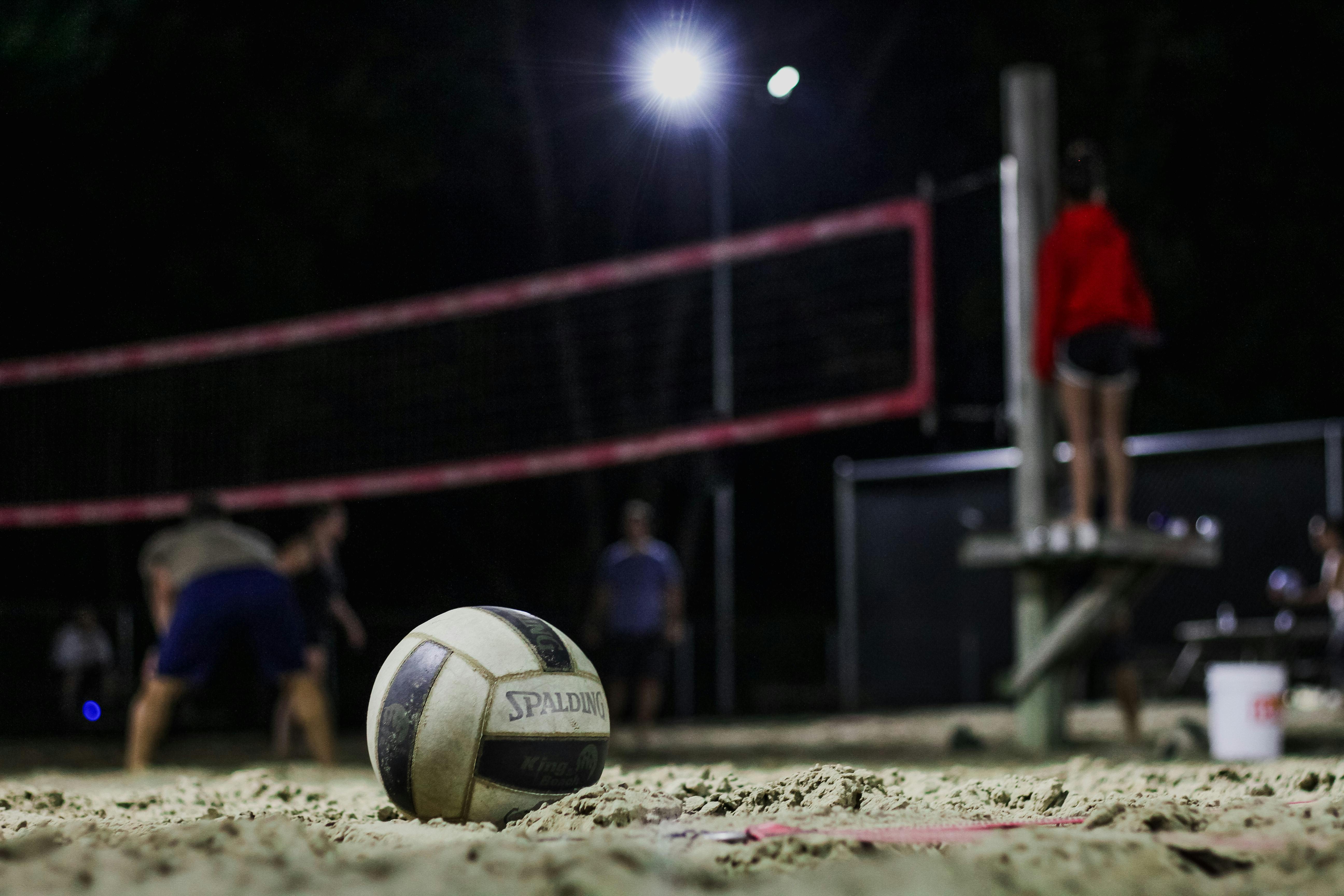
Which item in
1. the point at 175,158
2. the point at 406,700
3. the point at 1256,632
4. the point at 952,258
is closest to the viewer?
the point at 406,700

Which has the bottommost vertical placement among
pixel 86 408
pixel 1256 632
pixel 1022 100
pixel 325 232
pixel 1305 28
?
pixel 1256 632

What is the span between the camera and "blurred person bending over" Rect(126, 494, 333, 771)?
254 inches

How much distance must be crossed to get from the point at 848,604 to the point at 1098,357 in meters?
9.24

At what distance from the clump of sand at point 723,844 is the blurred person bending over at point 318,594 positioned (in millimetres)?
4575

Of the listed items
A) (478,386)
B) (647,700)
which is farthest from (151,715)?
(478,386)

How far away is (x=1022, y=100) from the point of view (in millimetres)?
7871

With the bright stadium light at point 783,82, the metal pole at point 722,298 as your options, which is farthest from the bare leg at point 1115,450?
the metal pole at point 722,298

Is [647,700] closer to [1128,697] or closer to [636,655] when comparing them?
[636,655]

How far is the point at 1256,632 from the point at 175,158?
12.8m

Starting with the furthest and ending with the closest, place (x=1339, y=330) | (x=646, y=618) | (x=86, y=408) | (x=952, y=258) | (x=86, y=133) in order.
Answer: (x=952, y=258)
(x=1339, y=330)
(x=86, y=133)
(x=86, y=408)
(x=646, y=618)

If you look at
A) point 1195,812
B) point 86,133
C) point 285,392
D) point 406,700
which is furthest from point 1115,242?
point 86,133

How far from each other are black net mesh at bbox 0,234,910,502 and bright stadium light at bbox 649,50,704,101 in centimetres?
265

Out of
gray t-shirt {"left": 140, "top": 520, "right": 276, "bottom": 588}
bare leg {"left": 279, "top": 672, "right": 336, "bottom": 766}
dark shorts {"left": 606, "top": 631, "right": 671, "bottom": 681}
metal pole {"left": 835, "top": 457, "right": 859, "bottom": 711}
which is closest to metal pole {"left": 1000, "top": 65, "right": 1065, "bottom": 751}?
dark shorts {"left": 606, "top": 631, "right": 671, "bottom": 681}

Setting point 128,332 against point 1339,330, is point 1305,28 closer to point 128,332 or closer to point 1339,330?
point 1339,330
